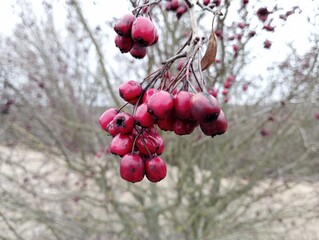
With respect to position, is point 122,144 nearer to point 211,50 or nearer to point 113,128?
point 113,128

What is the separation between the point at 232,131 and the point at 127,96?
501 centimetres

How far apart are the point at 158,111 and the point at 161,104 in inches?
0.7

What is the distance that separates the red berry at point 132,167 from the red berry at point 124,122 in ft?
0.24

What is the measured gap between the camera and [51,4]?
487 centimetres

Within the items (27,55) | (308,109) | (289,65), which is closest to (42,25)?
(27,55)

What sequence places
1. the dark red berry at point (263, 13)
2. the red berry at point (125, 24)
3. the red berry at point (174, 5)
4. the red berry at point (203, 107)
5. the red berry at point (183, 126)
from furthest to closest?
1. the dark red berry at point (263, 13)
2. the red berry at point (174, 5)
3. the red berry at point (125, 24)
4. the red berry at point (183, 126)
5. the red berry at point (203, 107)

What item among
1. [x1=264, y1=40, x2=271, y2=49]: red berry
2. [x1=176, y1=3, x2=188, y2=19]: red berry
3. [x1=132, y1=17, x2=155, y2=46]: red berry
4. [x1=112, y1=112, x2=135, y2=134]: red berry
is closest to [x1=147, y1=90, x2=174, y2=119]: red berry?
[x1=112, y1=112, x2=135, y2=134]: red berry

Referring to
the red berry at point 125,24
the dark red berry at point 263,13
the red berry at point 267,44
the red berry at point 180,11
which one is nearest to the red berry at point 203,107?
the red berry at point 125,24

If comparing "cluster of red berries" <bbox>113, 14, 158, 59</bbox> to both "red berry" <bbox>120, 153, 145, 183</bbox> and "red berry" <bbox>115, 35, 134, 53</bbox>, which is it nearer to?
"red berry" <bbox>115, 35, 134, 53</bbox>

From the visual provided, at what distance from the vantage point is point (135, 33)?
3.33 feet

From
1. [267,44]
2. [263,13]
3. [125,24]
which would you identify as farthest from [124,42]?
[267,44]

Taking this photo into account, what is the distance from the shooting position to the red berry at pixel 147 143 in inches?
39.0

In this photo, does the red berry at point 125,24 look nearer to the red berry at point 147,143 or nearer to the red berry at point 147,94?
the red berry at point 147,94

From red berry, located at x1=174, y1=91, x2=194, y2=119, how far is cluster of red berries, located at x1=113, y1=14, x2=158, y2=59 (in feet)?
0.74
